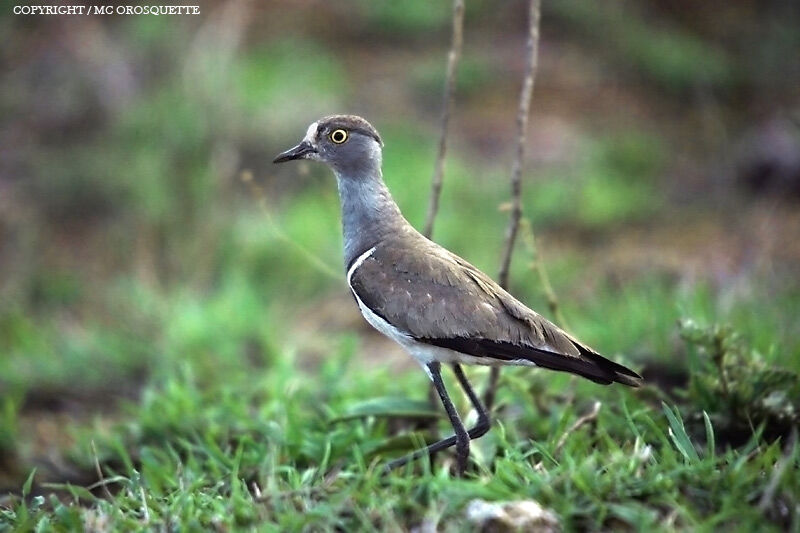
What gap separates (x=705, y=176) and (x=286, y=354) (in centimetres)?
438

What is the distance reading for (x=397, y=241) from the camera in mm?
3834

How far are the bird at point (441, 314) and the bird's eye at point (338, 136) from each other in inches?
7.8

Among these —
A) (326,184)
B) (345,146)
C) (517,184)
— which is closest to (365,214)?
(345,146)

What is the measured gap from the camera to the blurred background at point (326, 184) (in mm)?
5664

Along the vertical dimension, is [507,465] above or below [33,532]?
above

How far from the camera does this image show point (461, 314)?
11.7ft

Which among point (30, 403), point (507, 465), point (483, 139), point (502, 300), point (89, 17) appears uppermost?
point (89, 17)

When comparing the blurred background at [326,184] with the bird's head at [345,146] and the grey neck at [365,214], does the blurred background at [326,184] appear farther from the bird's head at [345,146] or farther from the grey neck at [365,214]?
the grey neck at [365,214]

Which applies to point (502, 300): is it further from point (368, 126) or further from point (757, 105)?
point (757, 105)

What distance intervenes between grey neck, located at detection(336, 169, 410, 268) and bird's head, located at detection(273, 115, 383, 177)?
4 cm

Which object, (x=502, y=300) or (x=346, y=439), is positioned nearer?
(x=502, y=300)

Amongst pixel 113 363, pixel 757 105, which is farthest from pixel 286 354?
pixel 757 105

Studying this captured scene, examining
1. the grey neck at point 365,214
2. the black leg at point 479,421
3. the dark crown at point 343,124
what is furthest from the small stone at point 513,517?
the dark crown at point 343,124

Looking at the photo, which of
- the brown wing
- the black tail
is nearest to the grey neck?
the brown wing
